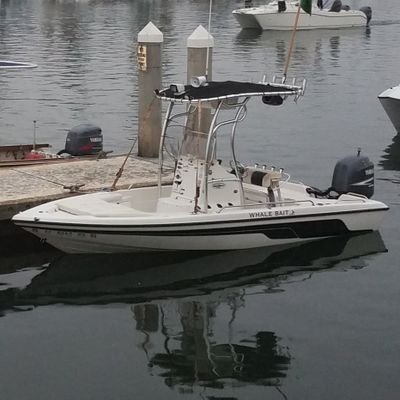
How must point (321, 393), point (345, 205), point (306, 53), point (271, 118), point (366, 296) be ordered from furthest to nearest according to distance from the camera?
point (306, 53), point (271, 118), point (345, 205), point (366, 296), point (321, 393)

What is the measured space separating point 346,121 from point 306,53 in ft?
62.0

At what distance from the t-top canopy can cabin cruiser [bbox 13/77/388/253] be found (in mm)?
A: 15

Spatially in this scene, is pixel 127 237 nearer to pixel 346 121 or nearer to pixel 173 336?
pixel 173 336

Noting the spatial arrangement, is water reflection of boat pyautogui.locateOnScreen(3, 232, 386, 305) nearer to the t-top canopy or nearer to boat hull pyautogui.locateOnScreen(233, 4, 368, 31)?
the t-top canopy

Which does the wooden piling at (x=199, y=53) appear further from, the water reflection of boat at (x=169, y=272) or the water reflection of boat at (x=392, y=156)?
the water reflection of boat at (x=392, y=156)

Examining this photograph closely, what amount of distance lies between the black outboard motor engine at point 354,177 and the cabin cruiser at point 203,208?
1.72ft

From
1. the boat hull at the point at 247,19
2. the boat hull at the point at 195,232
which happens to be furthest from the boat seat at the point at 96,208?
the boat hull at the point at 247,19

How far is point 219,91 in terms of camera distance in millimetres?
14156

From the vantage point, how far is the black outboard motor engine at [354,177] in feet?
52.5

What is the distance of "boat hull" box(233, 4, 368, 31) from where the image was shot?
195ft

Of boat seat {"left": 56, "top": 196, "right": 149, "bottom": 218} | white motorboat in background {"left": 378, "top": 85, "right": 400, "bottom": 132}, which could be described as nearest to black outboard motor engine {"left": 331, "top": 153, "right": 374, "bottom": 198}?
boat seat {"left": 56, "top": 196, "right": 149, "bottom": 218}

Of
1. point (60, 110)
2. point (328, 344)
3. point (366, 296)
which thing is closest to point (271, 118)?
point (60, 110)

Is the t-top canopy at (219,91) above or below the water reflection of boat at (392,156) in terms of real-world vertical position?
above

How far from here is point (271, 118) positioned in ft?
91.5
